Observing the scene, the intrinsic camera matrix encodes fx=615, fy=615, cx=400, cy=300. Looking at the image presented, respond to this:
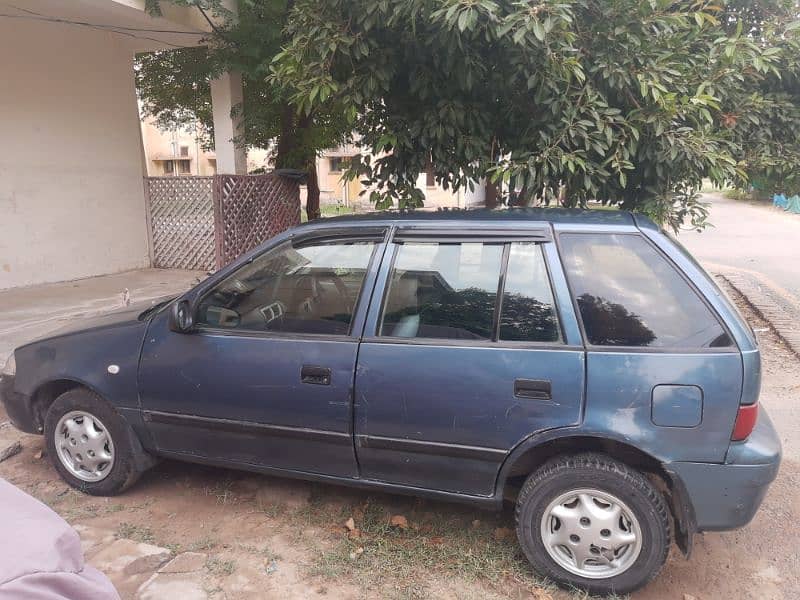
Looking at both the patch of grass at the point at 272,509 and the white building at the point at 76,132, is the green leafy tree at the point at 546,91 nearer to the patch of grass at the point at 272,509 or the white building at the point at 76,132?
the patch of grass at the point at 272,509

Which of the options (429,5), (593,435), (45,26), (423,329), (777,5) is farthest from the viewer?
(45,26)

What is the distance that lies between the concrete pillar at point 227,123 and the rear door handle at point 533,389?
23.5ft

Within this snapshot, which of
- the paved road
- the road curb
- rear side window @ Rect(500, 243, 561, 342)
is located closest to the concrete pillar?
rear side window @ Rect(500, 243, 561, 342)

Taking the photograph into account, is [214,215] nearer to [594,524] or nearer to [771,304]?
[594,524]

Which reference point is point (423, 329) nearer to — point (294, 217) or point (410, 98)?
point (410, 98)

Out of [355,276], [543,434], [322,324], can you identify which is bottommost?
[543,434]

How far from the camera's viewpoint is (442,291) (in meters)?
2.99

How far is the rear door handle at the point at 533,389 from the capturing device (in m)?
2.67

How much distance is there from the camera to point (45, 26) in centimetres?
861

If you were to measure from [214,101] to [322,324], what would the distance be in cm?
689

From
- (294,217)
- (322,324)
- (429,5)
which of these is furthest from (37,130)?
(322,324)

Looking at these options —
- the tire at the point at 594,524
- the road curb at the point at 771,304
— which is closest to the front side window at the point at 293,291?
the tire at the point at 594,524

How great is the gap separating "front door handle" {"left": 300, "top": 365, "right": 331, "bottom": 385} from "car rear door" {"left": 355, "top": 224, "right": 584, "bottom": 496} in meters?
0.16

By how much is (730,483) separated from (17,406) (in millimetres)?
3826
